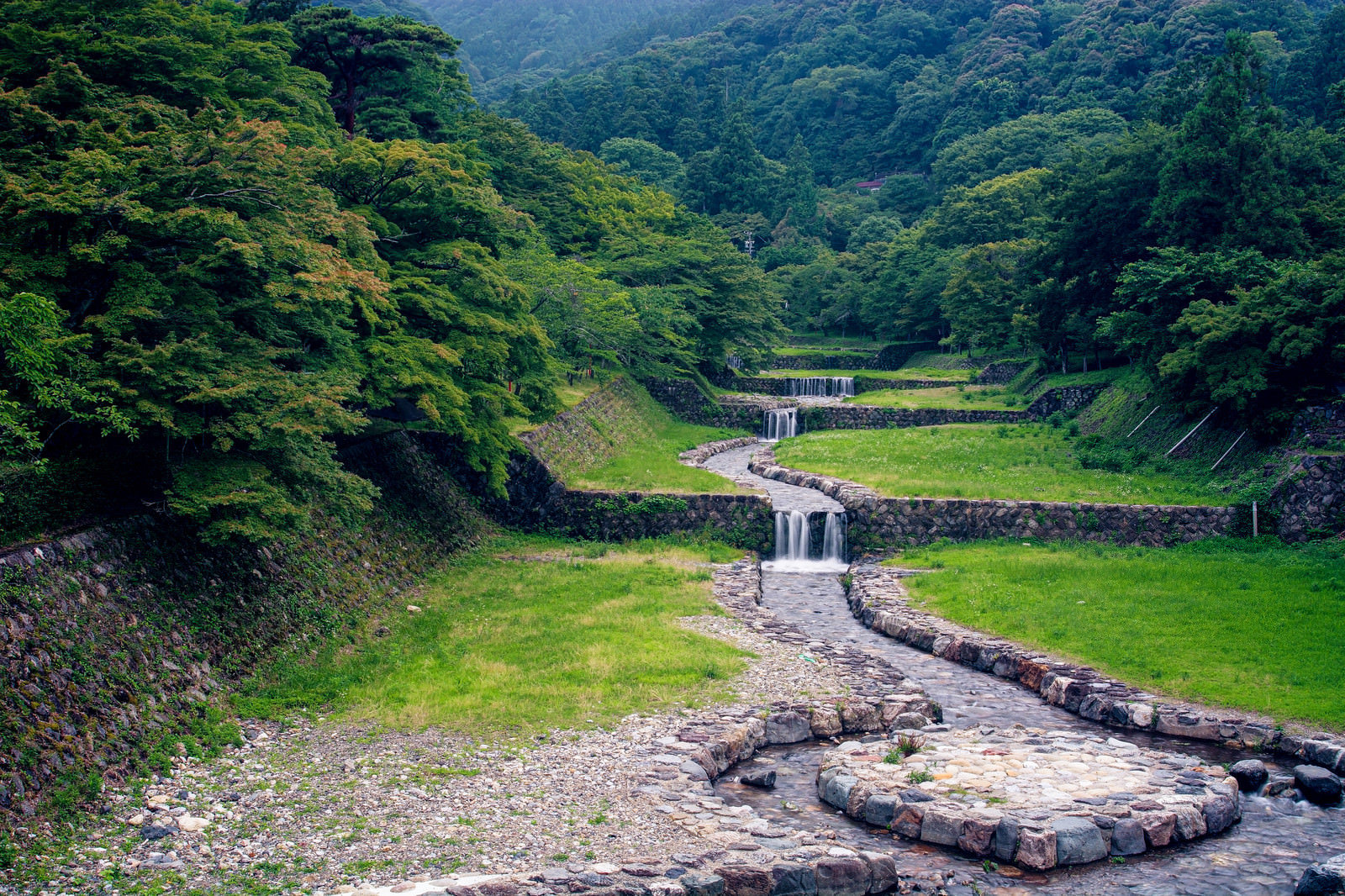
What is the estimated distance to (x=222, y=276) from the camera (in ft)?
46.0

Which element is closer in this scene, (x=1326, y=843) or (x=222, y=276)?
(x=1326, y=843)

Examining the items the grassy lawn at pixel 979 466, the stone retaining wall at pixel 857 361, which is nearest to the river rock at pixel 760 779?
the grassy lawn at pixel 979 466

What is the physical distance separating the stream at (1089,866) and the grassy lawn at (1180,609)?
64.9 inches

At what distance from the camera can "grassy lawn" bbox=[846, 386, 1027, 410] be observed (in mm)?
46375

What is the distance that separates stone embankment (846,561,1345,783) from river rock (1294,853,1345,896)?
3.63 meters

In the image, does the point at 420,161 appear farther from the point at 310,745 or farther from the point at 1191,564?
the point at 1191,564

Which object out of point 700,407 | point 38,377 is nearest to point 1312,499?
point 38,377

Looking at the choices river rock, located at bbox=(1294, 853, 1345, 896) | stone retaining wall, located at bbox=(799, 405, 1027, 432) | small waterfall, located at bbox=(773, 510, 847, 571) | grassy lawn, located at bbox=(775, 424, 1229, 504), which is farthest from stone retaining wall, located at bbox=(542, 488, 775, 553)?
stone retaining wall, located at bbox=(799, 405, 1027, 432)

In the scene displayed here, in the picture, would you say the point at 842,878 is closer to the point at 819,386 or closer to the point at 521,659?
the point at 521,659

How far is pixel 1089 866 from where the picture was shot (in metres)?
10.0

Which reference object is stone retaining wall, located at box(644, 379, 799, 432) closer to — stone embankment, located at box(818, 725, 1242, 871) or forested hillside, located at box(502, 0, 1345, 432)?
forested hillside, located at box(502, 0, 1345, 432)

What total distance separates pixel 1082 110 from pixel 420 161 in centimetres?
9081

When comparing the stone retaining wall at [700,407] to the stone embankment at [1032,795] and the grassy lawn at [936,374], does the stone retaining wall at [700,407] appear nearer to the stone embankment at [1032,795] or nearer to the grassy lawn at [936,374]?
the grassy lawn at [936,374]

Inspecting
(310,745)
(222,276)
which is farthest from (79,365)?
(310,745)
